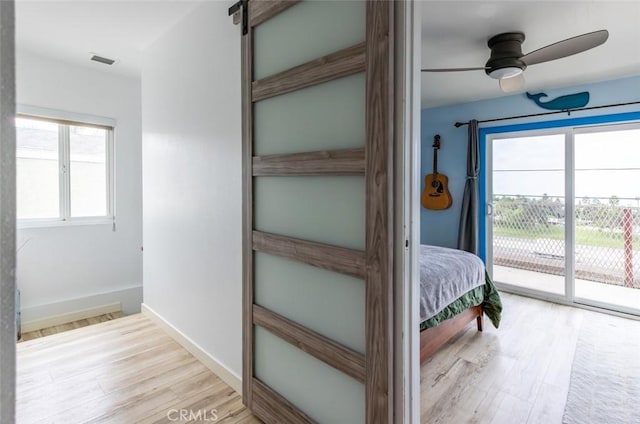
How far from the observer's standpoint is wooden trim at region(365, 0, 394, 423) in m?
1.16

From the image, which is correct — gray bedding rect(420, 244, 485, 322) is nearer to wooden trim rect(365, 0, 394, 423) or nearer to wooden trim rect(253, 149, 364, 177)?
wooden trim rect(365, 0, 394, 423)

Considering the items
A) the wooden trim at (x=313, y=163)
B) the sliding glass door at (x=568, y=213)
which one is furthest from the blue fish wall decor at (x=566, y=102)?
the wooden trim at (x=313, y=163)

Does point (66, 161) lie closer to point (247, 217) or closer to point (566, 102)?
point (247, 217)

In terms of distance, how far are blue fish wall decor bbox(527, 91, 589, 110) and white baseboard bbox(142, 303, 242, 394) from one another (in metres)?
4.18

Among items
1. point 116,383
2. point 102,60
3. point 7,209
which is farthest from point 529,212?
point 102,60

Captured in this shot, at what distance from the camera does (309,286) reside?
1.51 metres

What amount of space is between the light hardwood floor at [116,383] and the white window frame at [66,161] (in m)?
1.35

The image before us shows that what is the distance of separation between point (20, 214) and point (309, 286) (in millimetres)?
3384

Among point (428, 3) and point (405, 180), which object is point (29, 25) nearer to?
point (428, 3)

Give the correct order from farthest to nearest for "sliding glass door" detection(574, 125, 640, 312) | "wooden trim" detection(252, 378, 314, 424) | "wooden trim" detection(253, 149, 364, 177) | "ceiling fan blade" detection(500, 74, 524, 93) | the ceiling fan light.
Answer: "sliding glass door" detection(574, 125, 640, 312), "ceiling fan blade" detection(500, 74, 524, 93), the ceiling fan light, "wooden trim" detection(252, 378, 314, 424), "wooden trim" detection(253, 149, 364, 177)

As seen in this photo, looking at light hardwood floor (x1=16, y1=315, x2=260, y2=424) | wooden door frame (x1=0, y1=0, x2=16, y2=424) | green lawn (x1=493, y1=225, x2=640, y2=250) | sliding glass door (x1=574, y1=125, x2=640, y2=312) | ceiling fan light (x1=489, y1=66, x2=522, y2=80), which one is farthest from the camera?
green lawn (x1=493, y1=225, x2=640, y2=250)

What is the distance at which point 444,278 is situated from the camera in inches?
94.2

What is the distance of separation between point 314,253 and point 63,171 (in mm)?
3466

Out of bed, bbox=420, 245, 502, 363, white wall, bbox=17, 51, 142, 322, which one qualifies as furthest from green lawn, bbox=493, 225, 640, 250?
white wall, bbox=17, 51, 142, 322
